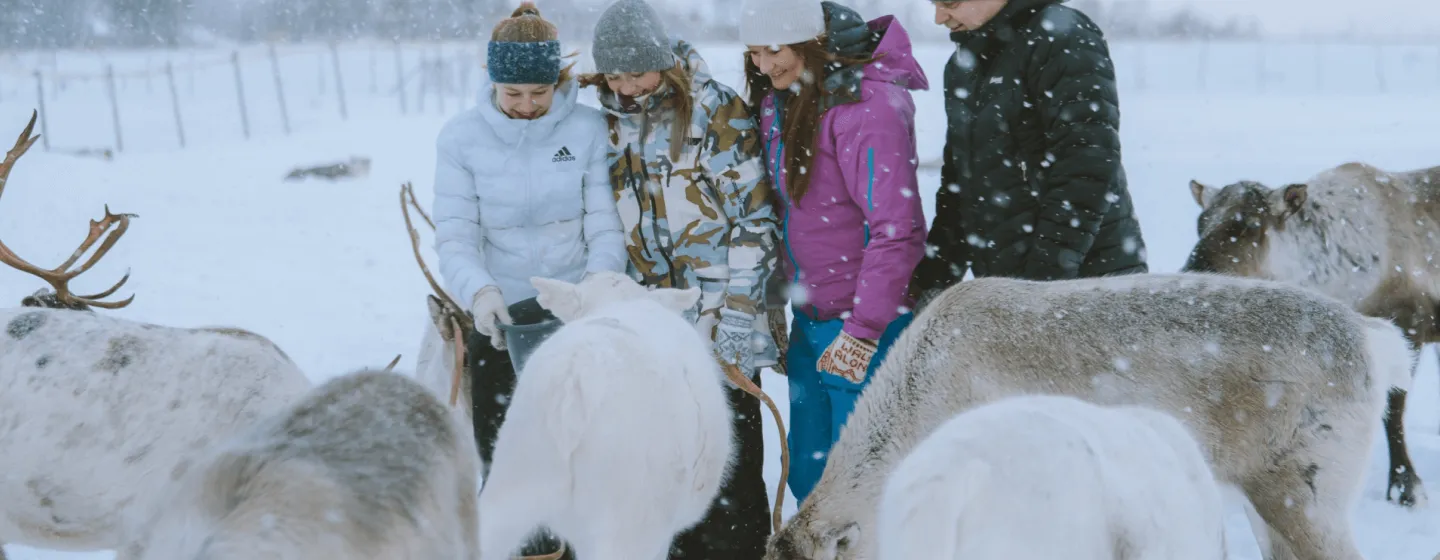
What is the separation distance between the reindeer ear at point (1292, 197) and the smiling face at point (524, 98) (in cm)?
331

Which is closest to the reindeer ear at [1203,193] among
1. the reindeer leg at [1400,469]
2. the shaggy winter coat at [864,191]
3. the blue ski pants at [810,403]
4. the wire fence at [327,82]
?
the reindeer leg at [1400,469]

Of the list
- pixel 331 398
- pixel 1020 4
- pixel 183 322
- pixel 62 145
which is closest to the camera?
pixel 331 398

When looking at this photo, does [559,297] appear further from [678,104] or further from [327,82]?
[327,82]

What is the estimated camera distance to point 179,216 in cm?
1227

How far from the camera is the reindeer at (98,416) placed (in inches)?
97.7

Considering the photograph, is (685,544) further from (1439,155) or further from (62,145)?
(62,145)

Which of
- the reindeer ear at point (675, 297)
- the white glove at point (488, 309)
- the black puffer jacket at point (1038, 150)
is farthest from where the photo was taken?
the white glove at point (488, 309)

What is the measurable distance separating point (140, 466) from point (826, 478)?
168 cm

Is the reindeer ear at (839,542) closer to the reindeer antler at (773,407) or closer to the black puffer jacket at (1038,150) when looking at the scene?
the reindeer antler at (773,407)

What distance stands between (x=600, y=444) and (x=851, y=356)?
101 cm

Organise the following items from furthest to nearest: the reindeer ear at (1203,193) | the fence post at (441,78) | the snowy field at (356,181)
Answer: the fence post at (441,78), the snowy field at (356,181), the reindeer ear at (1203,193)

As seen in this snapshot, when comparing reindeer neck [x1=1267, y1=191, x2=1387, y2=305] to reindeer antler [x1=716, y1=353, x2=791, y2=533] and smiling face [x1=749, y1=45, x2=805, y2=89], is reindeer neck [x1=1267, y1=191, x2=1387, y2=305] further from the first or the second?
reindeer antler [x1=716, y1=353, x2=791, y2=533]

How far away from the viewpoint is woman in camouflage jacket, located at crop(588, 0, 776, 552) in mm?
3230

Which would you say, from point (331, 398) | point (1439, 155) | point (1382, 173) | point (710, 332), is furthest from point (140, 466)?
point (1439, 155)
